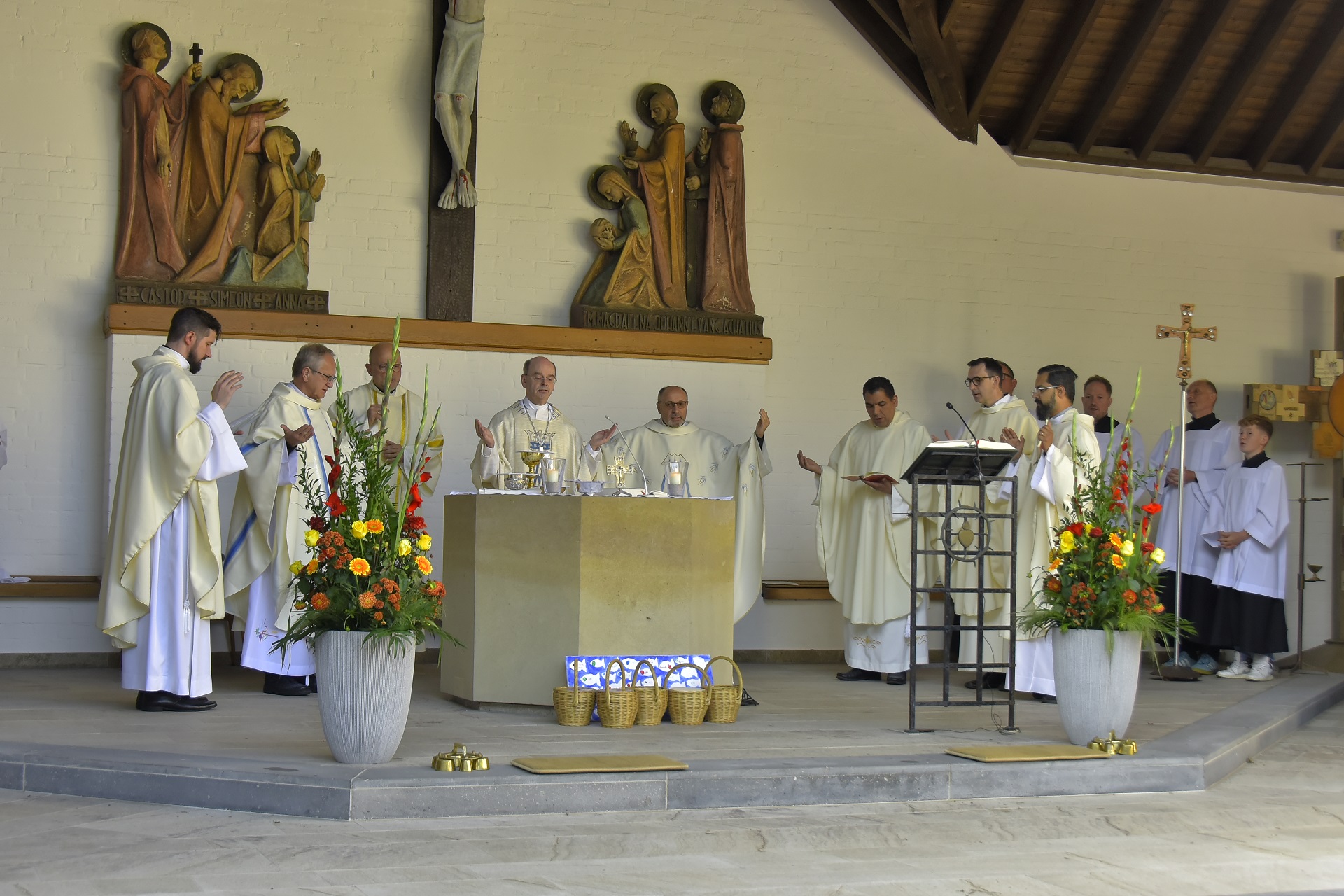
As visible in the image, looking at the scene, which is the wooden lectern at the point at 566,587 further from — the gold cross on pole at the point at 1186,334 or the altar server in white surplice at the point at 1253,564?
the altar server in white surplice at the point at 1253,564

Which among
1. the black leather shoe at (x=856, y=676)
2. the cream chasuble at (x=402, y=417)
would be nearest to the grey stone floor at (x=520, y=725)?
the black leather shoe at (x=856, y=676)

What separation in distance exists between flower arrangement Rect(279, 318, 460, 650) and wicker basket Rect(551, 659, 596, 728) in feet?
3.52

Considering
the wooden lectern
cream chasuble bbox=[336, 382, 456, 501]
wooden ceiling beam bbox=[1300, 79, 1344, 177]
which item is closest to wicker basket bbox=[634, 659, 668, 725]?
the wooden lectern

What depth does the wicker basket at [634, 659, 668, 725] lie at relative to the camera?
635 cm

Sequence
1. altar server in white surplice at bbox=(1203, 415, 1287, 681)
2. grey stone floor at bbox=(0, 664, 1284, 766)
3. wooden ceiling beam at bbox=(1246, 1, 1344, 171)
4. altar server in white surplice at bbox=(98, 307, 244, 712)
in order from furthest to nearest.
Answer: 1. wooden ceiling beam at bbox=(1246, 1, 1344, 171)
2. altar server in white surplice at bbox=(1203, 415, 1287, 681)
3. altar server in white surplice at bbox=(98, 307, 244, 712)
4. grey stone floor at bbox=(0, 664, 1284, 766)

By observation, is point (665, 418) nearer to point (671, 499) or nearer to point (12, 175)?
point (671, 499)

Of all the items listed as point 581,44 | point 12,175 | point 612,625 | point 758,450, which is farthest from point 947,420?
point 12,175

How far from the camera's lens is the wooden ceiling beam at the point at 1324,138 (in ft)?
35.6

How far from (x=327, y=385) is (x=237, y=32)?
2.85 m

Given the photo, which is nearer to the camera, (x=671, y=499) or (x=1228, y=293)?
(x=671, y=499)

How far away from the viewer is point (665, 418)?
863 centimetres

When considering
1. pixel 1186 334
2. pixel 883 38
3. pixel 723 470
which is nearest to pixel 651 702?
pixel 723 470

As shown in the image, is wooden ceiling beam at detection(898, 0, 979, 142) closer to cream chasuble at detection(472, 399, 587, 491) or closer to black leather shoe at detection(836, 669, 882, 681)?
cream chasuble at detection(472, 399, 587, 491)

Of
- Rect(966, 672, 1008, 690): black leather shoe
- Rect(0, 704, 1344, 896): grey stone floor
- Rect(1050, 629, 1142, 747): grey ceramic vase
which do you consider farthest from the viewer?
Rect(966, 672, 1008, 690): black leather shoe
